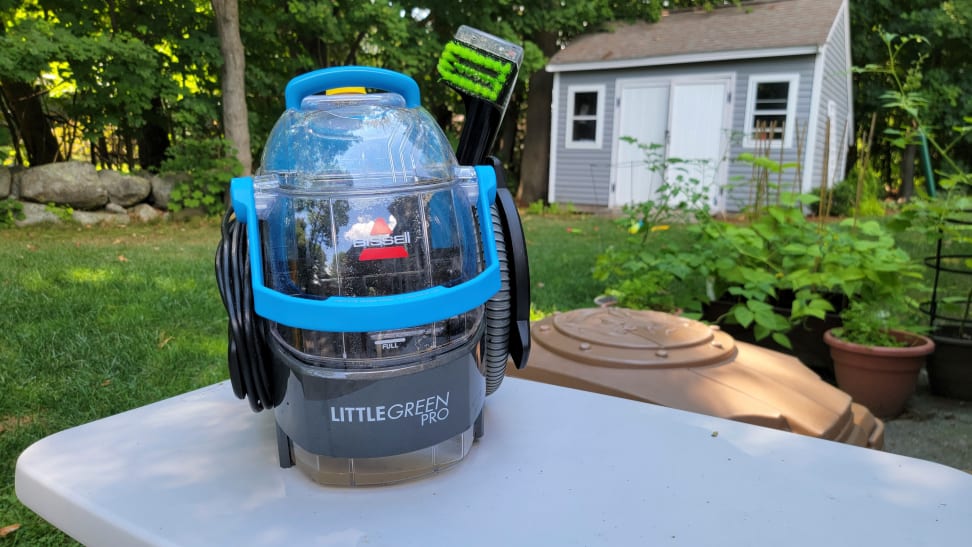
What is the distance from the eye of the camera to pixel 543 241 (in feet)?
20.6

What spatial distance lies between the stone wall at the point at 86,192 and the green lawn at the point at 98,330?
5.11 ft

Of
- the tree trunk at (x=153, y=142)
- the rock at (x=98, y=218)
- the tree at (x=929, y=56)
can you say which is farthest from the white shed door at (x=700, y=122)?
the tree trunk at (x=153, y=142)

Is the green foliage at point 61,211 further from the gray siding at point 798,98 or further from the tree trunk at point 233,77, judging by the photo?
the gray siding at point 798,98

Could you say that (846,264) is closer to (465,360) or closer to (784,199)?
(784,199)

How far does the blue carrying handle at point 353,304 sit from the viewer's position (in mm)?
631

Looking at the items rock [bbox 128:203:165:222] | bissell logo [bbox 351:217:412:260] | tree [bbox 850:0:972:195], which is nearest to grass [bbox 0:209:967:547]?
bissell logo [bbox 351:217:412:260]

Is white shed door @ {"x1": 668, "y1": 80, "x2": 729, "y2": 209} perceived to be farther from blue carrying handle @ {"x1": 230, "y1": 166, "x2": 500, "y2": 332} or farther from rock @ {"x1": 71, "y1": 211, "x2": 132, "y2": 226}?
blue carrying handle @ {"x1": 230, "y1": 166, "x2": 500, "y2": 332}

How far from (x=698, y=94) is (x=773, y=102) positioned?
105 cm

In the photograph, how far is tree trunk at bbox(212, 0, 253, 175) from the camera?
6.94 metres

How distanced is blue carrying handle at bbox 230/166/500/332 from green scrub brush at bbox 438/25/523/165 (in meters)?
0.27

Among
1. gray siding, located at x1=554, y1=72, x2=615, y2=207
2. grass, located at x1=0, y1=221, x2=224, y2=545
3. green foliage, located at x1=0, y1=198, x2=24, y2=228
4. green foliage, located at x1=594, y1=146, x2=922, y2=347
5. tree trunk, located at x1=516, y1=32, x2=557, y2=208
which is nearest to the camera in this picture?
grass, located at x1=0, y1=221, x2=224, y2=545

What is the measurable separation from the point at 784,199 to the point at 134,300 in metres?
3.25

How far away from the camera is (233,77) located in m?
7.12

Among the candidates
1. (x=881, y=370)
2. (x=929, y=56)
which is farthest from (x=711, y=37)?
(x=881, y=370)
